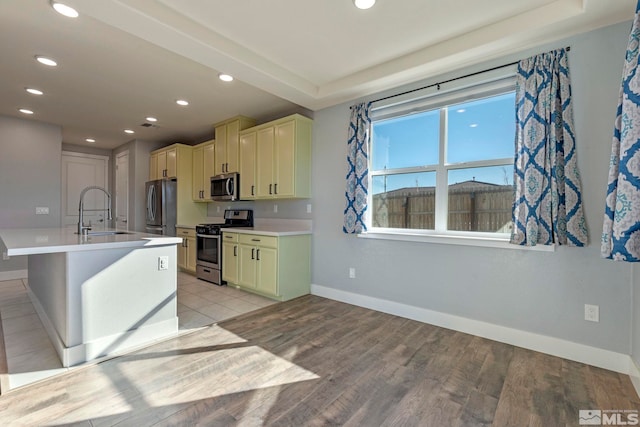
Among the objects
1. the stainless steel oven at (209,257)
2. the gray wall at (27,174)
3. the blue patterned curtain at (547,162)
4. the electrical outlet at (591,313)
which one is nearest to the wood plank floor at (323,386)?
the electrical outlet at (591,313)

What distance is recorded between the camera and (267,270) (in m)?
3.70

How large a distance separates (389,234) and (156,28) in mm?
2808

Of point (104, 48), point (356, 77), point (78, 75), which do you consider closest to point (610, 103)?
point (356, 77)

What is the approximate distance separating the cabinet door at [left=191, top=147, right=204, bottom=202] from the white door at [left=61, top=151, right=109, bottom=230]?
237cm

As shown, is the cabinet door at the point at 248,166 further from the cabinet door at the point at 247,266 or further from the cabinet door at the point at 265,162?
the cabinet door at the point at 247,266

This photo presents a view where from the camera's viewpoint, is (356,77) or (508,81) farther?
Answer: (356,77)

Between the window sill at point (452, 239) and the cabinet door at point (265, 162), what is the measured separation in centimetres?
155

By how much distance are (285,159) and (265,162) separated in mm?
421

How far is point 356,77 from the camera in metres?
3.21

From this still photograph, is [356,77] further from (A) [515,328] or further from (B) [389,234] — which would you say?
(A) [515,328]

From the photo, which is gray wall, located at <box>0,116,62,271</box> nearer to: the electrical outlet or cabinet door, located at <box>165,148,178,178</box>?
cabinet door, located at <box>165,148,178,178</box>

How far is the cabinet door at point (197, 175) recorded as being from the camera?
17.7 ft

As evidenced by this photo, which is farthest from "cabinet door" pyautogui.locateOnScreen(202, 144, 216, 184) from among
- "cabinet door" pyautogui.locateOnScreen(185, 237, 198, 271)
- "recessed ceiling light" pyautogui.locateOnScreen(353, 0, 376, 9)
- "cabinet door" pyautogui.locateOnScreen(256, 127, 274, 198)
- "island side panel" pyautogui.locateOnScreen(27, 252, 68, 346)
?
"recessed ceiling light" pyautogui.locateOnScreen(353, 0, 376, 9)

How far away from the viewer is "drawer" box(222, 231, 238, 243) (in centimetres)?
413
